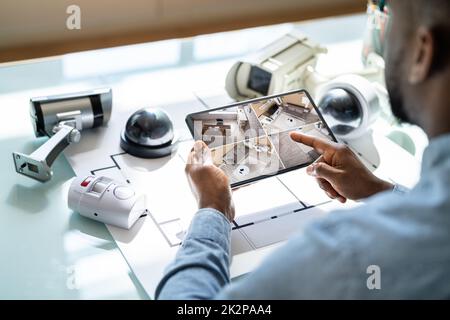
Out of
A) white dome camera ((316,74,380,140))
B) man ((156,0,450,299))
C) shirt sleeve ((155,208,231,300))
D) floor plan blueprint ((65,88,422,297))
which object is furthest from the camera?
white dome camera ((316,74,380,140))

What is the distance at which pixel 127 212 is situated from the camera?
1.00m

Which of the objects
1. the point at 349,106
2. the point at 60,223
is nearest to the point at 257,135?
the point at 349,106

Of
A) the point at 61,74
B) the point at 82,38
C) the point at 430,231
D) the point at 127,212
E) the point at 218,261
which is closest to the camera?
the point at 430,231

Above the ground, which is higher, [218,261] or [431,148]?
[431,148]

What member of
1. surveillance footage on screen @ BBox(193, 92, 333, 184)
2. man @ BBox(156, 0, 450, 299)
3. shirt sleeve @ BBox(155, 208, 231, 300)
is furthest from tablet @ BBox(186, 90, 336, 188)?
man @ BBox(156, 0, 450, 299)

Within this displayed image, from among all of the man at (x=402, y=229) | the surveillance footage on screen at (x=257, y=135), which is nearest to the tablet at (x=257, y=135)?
the surveillance footage on screen at (x=257, y=135)

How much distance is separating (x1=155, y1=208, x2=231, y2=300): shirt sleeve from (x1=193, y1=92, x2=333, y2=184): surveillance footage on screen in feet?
0.43

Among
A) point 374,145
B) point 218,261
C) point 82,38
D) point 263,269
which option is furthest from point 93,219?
point 82,38

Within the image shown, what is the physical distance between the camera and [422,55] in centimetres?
70

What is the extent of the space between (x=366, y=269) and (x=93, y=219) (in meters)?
0.50

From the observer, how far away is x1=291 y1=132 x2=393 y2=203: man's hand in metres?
1.07

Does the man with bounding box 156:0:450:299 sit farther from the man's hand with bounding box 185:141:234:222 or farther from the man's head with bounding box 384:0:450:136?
the man's hand with bounding box 185:141:234:222

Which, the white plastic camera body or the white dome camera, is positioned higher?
the white dome camera

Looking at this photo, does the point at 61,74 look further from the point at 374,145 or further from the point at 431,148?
the point at 431,148
